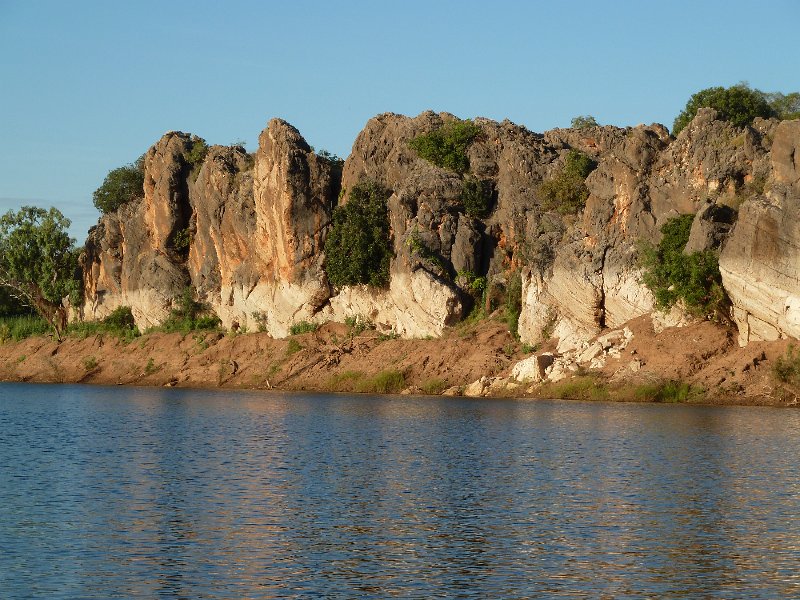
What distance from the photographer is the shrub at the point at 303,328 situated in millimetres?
71688

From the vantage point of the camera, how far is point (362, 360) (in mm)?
65750

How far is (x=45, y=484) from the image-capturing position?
91.7 ft

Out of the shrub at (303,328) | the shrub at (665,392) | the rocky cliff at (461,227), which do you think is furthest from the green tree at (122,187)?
the shrub at (665,392)

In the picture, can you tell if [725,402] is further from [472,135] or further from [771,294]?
[472,135]

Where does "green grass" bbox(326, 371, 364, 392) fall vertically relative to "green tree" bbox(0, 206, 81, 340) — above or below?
below

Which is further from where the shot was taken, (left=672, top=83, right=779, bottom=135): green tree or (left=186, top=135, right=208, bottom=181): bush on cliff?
(left=186, top=135, right=208, bottom=181): bush on cliff

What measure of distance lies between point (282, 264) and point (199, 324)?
9494 millimetres

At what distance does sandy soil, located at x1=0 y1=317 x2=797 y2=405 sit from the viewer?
50.0 m

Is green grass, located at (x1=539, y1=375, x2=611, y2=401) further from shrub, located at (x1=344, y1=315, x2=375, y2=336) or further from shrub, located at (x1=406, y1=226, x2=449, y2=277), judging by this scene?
shrub, located at (x1=344, y1=315, x2=375, y2=336)

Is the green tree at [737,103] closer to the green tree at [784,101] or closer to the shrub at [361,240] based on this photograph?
the green tree at [784,101]

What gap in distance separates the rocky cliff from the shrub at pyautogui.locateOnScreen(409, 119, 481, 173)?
68 centimetres

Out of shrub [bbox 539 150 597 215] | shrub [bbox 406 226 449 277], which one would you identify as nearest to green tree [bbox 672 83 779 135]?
shrub [bbox 539 150 597 215]

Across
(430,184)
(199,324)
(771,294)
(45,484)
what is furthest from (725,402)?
(199,324)

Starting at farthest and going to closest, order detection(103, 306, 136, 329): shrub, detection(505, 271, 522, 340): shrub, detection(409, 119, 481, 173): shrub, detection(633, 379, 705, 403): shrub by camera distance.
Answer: detection(103, 306, 136, 329): shrub → detection(409, 119, 481, 173): shrub → detection(505, 271, 522, 340): shrub → detection(633, 379, 705, 403): shrub
